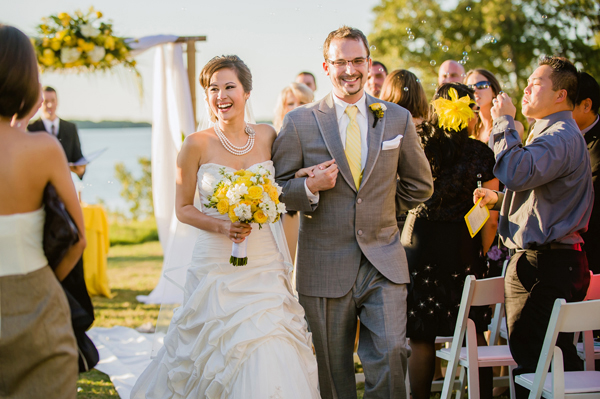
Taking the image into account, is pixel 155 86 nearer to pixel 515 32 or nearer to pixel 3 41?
pixel 3 41

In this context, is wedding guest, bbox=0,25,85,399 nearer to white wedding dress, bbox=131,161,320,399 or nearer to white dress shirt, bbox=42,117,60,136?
white wedding dress, bbox=131,161,320,399

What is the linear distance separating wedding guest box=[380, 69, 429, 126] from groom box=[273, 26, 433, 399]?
92 cm

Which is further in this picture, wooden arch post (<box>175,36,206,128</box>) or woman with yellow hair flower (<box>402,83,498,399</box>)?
wooden arch post (<box>175,36,206,128</box>)

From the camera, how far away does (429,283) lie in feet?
13.6

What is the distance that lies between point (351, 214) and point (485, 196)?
3.20 ft

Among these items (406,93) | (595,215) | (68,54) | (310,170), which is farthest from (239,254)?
(68,54)

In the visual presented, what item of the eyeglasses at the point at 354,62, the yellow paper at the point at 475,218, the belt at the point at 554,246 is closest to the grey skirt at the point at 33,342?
the eyeglasses at the point at 354,62

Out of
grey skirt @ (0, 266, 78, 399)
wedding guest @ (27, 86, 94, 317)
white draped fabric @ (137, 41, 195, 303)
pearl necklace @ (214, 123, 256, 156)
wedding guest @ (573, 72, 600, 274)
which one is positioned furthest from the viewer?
wedding guest @ (27, 86, 94, 317)

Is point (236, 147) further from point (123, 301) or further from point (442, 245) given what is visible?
point (123, 301)

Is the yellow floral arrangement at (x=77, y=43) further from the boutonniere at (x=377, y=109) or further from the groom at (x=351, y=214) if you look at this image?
the boutonniere at (x=377, y=109)

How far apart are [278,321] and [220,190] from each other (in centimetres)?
86

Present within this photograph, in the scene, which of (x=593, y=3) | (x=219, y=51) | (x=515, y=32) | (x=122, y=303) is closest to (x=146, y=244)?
(x=122, y=303)

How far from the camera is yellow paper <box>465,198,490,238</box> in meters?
3.71

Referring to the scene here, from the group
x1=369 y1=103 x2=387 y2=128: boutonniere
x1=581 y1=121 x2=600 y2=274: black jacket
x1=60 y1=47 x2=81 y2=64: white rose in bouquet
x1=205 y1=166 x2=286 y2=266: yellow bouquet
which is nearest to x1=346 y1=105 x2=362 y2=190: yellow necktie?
x1=369 y1=103 x2=387 y2=128: boutonniere
